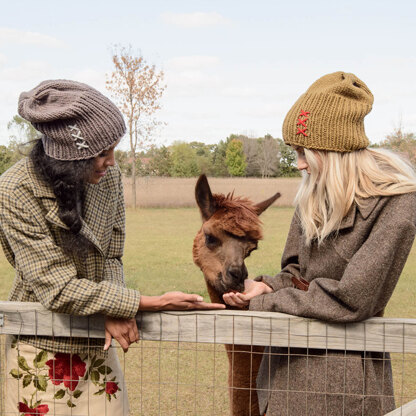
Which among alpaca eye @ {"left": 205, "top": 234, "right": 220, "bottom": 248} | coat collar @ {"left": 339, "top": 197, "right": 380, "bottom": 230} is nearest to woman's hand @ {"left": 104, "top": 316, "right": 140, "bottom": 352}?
coat collar @ {"left": 339, "top": 197, "right": 380, "bottom": 230}

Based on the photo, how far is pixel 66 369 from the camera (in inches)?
92.0

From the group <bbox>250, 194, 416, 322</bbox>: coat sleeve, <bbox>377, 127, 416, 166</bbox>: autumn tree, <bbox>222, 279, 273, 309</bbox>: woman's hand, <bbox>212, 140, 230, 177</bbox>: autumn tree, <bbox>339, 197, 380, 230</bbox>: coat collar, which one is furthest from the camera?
<bbox>212, 140, 230, 177</bbox>: autumn tree

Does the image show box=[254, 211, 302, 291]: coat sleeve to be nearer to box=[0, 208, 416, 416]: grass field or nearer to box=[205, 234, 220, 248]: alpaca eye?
box=[0, 208, 416, 416]: grass field

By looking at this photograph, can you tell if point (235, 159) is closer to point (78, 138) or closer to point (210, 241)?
point (210, 241)

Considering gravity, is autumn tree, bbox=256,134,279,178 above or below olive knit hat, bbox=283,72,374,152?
below

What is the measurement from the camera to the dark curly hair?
2111mm

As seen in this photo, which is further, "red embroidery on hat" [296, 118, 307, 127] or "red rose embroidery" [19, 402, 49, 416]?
"red rose embroidery" [19, 402, 49, 416]

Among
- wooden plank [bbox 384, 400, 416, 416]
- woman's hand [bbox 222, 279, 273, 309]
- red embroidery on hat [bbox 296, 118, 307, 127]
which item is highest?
red embroidery on hat [bbox 296, 118, 307, 127]

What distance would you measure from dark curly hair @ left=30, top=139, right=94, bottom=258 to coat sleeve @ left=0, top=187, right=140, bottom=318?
95 mm

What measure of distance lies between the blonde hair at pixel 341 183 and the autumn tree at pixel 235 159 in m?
46.8

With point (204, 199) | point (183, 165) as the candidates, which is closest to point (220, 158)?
point (183, 165)

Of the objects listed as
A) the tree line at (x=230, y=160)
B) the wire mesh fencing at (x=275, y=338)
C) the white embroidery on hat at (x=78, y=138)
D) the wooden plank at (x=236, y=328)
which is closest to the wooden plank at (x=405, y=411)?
the wire mesh fencing at (x=275, y=338)

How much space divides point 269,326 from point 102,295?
0.69 metres

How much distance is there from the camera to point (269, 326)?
6.87 ft
